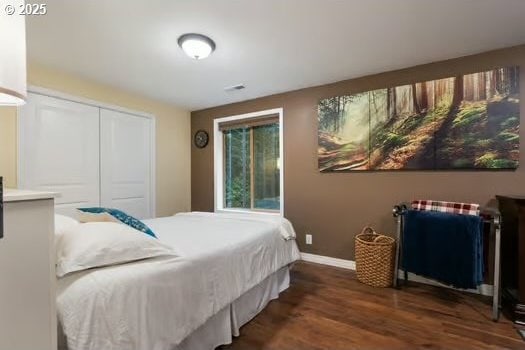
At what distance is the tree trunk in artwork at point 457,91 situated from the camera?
7.77 ft

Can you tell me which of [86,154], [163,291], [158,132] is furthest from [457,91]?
[86,154]

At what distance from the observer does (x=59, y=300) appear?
100 centimetres

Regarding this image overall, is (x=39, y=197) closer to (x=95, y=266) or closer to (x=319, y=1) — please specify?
(x=95, y=266)

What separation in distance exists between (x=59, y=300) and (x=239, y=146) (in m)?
3.15

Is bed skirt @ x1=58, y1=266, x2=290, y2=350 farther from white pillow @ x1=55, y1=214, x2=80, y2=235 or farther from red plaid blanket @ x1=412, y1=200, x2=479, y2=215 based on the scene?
red plaid blanket @ x1=412, y1=200, x2=479, y2=215

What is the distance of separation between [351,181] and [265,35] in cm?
179

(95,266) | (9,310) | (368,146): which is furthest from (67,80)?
(368,146)

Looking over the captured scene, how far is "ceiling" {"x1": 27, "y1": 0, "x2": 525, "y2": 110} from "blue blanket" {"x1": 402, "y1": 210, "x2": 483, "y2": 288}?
1.45 meters

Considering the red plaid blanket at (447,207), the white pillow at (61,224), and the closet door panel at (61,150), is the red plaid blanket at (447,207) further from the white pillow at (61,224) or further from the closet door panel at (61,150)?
the closet door panel at (61,150)

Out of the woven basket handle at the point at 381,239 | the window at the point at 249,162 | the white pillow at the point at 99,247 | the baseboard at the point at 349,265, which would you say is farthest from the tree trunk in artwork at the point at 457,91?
the white pillow at the point at 99,247

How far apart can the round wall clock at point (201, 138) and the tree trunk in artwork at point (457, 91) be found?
3088 millimetres

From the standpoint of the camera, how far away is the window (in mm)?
3631

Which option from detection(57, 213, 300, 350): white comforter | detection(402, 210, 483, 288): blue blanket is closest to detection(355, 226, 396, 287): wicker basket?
detection(402, 210, 483, 288): blue blanket

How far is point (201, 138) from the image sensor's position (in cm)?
411
